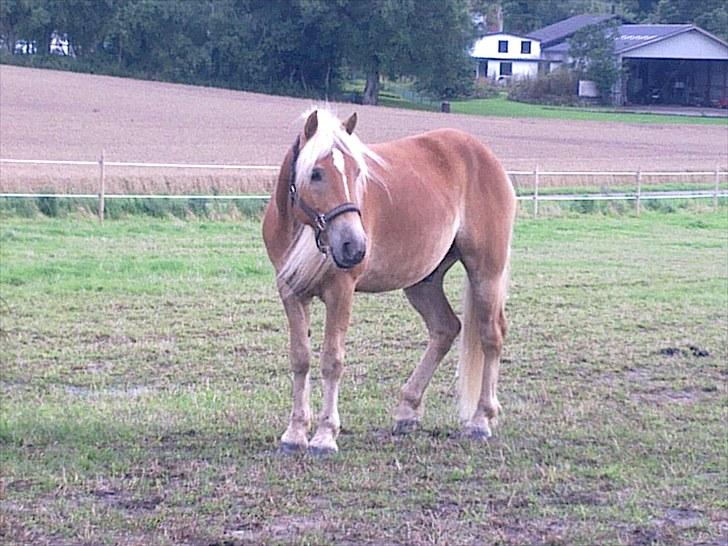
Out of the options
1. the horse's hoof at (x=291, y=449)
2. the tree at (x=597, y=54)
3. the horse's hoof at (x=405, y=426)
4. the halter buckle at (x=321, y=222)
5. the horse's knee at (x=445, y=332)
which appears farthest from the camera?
the tree at (x=597, y=54)

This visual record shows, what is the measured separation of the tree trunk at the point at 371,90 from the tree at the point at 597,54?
54.7 ft

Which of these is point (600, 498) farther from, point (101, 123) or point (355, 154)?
point (101, 123)

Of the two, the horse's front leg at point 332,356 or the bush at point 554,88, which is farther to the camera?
the bush at point 554,88

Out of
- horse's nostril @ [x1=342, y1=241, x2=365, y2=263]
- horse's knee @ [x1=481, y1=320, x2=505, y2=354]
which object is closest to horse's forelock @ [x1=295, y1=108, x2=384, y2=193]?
horse's nostril @ [x1=342, y1=241, x2=365, y2=263]

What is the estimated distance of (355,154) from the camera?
586 cm

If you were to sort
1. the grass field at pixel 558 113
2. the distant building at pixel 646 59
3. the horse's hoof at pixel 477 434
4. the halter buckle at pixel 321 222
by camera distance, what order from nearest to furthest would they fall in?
the halter buckle at pixel 321 222 → the horse's hoof at pixel 477 434 → the grass field at pixel 558 113 → the distant building at pixel 646 59

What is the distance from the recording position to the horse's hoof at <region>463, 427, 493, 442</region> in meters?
6.59

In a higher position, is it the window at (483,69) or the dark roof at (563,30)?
the dark roof at (563,30)

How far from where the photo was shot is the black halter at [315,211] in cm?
559

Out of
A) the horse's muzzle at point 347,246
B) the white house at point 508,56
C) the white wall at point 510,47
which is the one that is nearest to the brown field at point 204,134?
the white house at point 508,56

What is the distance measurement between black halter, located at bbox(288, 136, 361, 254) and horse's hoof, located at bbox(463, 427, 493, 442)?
5.23ft

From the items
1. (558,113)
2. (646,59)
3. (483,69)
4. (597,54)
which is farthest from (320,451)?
(646,59)

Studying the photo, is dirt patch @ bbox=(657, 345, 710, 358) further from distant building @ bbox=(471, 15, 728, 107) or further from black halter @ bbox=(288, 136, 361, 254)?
distant building @ bbox=(471, 15, 728, 107)

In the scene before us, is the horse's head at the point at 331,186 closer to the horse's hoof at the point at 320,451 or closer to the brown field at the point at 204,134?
the horse's hoof at the point at 320,451
